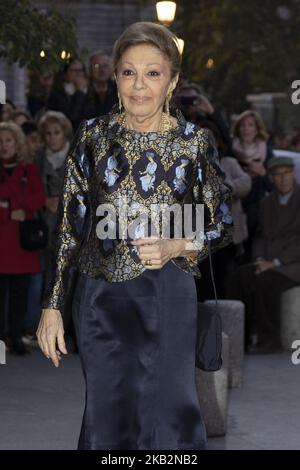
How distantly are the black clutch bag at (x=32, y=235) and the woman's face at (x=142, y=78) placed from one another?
626cm

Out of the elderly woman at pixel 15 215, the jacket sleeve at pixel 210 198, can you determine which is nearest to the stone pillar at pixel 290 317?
the elderly woman at pixel 15 215

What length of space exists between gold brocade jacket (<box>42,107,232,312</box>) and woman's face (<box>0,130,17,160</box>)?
249 inches

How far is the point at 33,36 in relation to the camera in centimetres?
1181

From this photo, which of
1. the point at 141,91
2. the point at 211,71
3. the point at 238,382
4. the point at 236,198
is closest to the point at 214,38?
the point at 211,71

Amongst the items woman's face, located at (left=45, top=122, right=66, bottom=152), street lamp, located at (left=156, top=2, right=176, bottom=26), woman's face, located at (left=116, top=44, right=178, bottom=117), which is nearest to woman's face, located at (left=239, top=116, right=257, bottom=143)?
woman's face, located at (left=45, top=122, right=66, bottom=152)

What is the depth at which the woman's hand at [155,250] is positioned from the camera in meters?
4.91

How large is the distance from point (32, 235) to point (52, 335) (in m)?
6.37

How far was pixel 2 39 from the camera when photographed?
1162cm

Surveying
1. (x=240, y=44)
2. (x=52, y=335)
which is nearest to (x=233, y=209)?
(x=52, y=335)

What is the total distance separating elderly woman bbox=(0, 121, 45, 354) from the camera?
11305 mm

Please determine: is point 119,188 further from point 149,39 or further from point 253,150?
point 253,150

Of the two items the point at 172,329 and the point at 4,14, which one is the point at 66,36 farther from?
the point at 172,329

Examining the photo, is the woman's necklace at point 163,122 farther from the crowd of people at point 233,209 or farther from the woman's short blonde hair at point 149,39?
the crowd of people at point 233,209

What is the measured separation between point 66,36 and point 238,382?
3621mm
